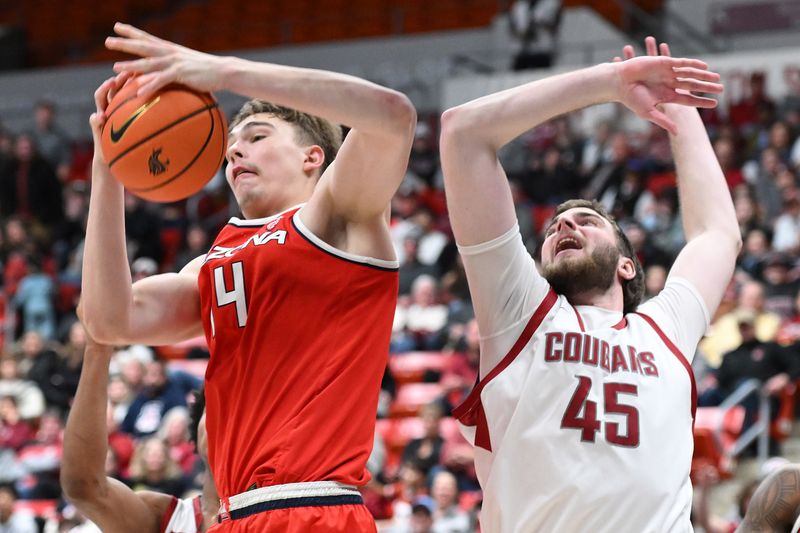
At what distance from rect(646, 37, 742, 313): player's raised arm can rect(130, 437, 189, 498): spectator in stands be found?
7090 millimetres

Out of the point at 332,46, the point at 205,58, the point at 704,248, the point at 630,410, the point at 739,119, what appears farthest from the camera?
the point at 332,46

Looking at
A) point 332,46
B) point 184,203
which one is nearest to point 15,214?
point 184,203

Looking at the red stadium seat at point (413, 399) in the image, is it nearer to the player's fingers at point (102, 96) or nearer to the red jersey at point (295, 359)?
the red jersey at point (295, 359)

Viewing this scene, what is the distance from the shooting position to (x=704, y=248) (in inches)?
157

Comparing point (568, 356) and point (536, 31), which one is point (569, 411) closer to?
point (568, 356)

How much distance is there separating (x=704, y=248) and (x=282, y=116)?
1.37 m

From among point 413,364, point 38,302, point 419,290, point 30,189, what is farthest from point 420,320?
point 30,189

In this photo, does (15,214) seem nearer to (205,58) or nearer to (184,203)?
(184,203)

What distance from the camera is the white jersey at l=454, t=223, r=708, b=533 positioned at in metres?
3.43

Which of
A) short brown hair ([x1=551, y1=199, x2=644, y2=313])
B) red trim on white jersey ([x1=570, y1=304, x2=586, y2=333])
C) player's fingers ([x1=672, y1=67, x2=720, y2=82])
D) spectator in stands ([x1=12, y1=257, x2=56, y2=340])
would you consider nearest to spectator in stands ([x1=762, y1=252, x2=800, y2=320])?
short brown hair ([x1=551, y1=199, x2=644, y2=313])

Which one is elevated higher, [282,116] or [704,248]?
[282,116]

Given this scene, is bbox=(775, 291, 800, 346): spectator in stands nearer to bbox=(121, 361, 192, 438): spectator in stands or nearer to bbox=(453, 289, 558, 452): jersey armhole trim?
bbox=(121, 361, 192, 438): spectator in stands

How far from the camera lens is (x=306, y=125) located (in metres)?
3.72

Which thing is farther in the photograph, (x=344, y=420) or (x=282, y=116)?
(x=282, y=116)
